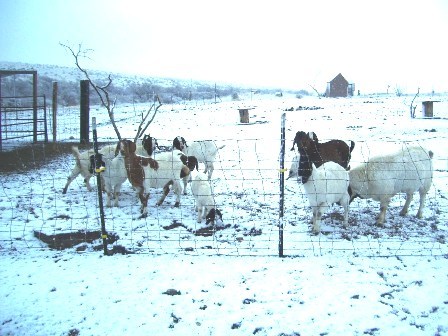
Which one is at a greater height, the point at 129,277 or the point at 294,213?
the point at 294,213

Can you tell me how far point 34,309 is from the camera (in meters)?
4.40

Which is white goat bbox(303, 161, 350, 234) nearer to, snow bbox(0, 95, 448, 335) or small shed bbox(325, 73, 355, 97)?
snow bbox(0, 95, 448, 335)

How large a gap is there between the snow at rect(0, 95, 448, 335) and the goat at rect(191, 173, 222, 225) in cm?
25

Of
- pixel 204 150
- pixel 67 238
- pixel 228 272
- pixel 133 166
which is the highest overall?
pixel 204 150

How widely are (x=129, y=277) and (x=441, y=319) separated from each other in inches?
152

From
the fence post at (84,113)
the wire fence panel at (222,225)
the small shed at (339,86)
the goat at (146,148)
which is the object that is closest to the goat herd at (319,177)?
the wire fence panel at (222,225)

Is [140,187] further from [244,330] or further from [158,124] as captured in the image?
[158,124]

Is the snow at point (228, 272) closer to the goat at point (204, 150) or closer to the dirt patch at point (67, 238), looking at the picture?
the dirt patch at point (67, 238)

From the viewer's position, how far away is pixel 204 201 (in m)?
7.18

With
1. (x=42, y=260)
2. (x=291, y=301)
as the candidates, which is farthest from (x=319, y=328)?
(x=42, y=260)

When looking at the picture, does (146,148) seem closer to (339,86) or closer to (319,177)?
(319,177)

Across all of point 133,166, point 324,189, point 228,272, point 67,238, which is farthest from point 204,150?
point 228,272

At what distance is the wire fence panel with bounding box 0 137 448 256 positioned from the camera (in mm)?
6000

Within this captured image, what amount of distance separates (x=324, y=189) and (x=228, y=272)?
2491 millimetres
